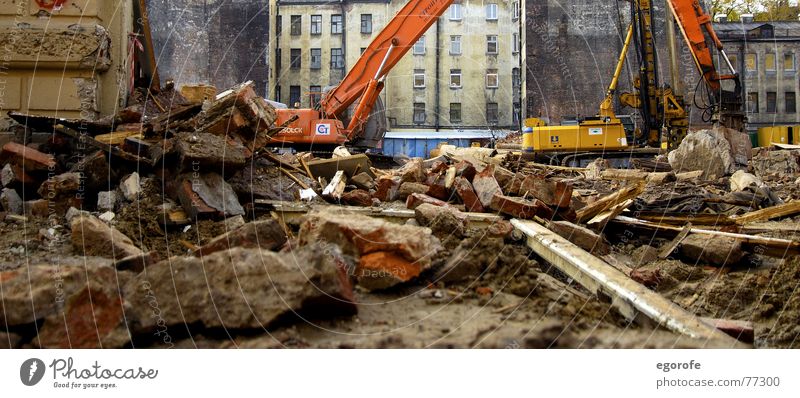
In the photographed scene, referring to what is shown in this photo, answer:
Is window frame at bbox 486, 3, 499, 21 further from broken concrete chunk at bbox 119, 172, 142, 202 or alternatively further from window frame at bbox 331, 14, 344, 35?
broken concrete chunk at bbox 119, 172, 142, 202

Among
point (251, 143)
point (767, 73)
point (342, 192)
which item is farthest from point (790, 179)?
point (767, 73)

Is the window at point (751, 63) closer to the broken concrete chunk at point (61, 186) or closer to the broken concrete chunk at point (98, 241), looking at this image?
the broken concrete chunk at point (61, 186)

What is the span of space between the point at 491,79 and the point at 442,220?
2074 centimetres

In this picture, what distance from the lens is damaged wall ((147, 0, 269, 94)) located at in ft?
80.4

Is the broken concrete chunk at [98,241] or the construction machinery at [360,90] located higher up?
the construction machinery at [360,90]

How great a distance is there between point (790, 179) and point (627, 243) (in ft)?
23.8

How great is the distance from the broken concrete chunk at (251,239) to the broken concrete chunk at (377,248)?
0.26 m

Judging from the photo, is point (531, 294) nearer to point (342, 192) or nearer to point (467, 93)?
point (342, 192)

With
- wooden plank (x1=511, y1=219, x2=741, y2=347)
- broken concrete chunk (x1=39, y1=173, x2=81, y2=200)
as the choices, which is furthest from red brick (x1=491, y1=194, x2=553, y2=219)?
broken concrete chunk (x1=39, y1=173, x2=81, y2=200)

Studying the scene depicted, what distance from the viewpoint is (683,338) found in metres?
2.57

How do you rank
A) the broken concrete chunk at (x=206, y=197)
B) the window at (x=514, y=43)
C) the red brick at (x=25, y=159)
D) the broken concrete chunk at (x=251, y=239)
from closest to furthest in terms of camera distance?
the broken concrete chunk at (x=251, y=239), the broken concrete chunk at (x=206, y=197), the red brick at (x=25, y=159), the window at (x=514, y=43)

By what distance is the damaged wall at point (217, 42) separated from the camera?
2450 cm

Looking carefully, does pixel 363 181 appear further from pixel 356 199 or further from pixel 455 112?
pixel 455 112

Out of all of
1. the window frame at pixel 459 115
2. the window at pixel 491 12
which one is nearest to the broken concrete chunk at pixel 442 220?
the window at pixel 491 12
